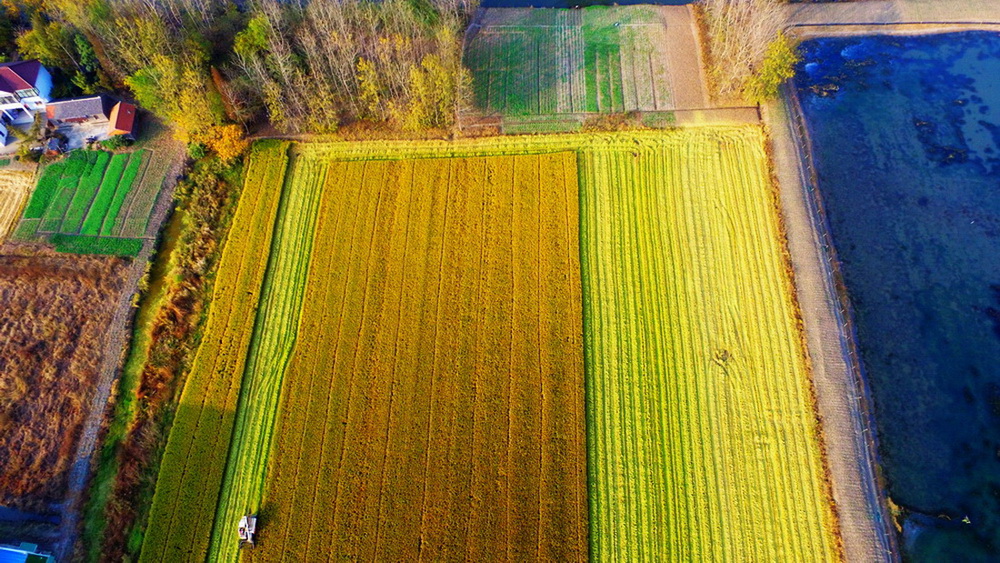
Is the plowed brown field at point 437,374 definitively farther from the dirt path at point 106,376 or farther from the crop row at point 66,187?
the crop row at point 66,187

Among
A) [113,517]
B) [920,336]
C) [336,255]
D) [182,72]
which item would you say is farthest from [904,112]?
[113,517]

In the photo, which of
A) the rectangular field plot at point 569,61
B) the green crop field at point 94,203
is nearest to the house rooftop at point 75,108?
the green crop field at point 94,203

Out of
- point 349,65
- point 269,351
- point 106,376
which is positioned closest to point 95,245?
point 106,376

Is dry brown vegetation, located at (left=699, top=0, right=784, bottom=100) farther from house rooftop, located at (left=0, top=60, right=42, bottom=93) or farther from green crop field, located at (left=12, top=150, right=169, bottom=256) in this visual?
house rooftop, located at (left=0, top=60, right=42, bottom=93)

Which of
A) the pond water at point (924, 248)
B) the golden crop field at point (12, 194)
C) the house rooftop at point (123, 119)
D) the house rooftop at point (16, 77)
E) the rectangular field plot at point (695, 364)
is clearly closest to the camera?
the rectangular field plot at point (695, 364)

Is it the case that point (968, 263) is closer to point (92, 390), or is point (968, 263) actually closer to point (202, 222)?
point (202, 222)

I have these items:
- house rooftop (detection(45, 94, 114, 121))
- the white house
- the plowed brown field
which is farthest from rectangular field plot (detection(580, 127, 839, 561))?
the white house

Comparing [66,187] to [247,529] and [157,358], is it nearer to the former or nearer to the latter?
[157,358]
